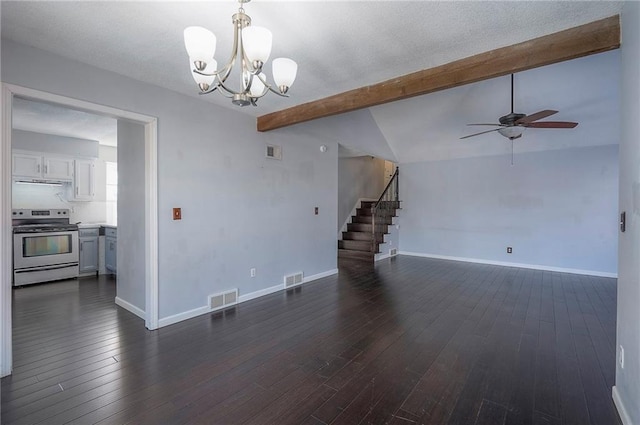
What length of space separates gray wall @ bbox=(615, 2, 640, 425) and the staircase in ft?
16.9

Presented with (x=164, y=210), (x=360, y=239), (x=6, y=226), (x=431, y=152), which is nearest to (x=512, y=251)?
(x=431, y=152)

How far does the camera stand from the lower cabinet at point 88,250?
5484mm

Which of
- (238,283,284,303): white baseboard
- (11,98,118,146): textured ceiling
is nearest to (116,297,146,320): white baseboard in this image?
(238,283,284,303): white baseboard

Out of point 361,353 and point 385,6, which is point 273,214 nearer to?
point 361,353

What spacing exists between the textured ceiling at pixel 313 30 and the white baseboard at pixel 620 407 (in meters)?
2.55

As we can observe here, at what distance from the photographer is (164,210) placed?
329 centimetres

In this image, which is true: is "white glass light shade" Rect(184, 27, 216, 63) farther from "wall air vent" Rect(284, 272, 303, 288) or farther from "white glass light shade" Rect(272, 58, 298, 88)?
"wall air vent" Rect(284, 272, 303, 288)

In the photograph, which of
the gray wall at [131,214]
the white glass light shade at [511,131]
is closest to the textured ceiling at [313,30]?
the gray wall at [131,214]

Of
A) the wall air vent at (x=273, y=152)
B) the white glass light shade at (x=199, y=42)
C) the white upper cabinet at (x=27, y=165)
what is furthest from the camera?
the white upper cabinet at (x=27, y=165)

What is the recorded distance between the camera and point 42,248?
493 centimetres

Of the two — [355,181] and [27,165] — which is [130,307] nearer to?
[27,165]

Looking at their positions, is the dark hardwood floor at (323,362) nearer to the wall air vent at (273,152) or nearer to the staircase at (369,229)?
the wall air vent at (273,152)

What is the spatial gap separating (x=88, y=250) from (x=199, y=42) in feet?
18.5

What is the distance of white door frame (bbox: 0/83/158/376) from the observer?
7.43 feet
